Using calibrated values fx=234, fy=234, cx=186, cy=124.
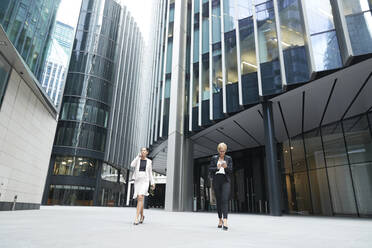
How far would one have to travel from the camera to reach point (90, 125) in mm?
37156

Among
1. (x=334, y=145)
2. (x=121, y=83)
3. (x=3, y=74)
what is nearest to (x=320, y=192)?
(x=334, y=145)

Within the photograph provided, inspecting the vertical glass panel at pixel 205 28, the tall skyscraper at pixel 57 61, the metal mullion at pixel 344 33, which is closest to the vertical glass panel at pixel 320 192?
the metal mullion at pixel 344 33

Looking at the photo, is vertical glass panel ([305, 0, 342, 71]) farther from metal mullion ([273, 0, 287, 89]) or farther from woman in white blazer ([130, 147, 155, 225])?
woman in white blazer ([130, 147, 155, 225])

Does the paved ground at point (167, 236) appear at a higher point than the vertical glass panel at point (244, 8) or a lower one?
lower

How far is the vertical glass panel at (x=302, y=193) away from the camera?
1653 cm

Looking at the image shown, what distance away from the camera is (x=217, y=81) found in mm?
15219

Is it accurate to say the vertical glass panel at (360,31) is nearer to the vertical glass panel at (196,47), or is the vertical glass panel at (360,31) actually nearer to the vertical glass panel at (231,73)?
the vertical glass panel at (231,73)

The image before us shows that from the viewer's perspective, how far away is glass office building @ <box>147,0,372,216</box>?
10.6m

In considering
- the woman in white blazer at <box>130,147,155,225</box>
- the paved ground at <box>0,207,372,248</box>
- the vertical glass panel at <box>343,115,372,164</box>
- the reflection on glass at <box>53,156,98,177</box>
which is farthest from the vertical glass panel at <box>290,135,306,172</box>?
the reflection on glass at <box>53,156,98,177</box>

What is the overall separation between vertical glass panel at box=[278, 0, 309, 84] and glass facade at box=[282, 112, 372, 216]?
666cm

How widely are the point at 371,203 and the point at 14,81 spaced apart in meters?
18.6

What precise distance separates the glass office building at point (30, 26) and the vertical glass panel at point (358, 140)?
17708 millimetres

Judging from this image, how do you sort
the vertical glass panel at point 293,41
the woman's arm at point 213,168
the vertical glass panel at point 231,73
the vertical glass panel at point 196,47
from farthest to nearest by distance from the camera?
the vertical glass panel at point 196,47
the vertical glass panel at point 231,73
the vertical glass panel at point 293,41
the woman's arm at point 213,168

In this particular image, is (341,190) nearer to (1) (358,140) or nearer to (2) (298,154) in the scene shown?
(1) (358,140)
